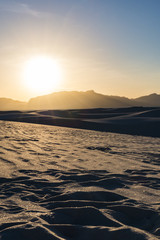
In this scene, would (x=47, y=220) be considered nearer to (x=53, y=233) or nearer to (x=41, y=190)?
(x=53, y=233)

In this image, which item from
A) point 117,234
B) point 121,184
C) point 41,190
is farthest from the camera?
point 121,184

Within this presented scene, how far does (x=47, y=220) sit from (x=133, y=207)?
988 millimetres

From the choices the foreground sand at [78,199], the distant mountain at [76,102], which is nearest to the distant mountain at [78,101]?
the distant mountain at [76,102]

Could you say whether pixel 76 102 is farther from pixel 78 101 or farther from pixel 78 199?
pixel 78 199

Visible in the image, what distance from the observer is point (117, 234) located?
7.78ft

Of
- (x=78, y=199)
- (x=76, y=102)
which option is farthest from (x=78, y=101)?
(x=78, y=199)

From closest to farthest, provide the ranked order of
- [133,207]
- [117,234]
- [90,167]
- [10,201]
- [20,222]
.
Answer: [117,234]
[20,222]
[133,207]
[10,201]
[90,167]

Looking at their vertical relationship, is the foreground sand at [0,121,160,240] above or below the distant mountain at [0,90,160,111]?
below

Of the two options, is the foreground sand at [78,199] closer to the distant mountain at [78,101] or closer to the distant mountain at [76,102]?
the distant mountain at [76,102]

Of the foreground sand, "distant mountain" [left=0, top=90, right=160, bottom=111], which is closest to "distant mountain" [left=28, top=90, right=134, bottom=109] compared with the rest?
"distant mountain" [left=0, top=90, right=160, bottom=111]

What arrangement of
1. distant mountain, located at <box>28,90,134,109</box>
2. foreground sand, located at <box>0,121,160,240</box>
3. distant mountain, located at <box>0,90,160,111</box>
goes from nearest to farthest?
foreground sand, located at <box>0,121,160,240</box>
distant mountain, located at <box>0,90,160,111</box>
distant mountain, located at <box>28,90,134,109</box>

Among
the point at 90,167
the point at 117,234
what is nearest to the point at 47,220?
the point at 117,234

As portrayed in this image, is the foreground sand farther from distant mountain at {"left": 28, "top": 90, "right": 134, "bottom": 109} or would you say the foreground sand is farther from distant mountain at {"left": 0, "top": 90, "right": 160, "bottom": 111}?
distant mountain at {"left": 28, "top": 90, "right": 134, "bottom": 109}

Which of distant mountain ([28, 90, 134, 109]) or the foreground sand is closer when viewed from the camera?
the foreground sand
